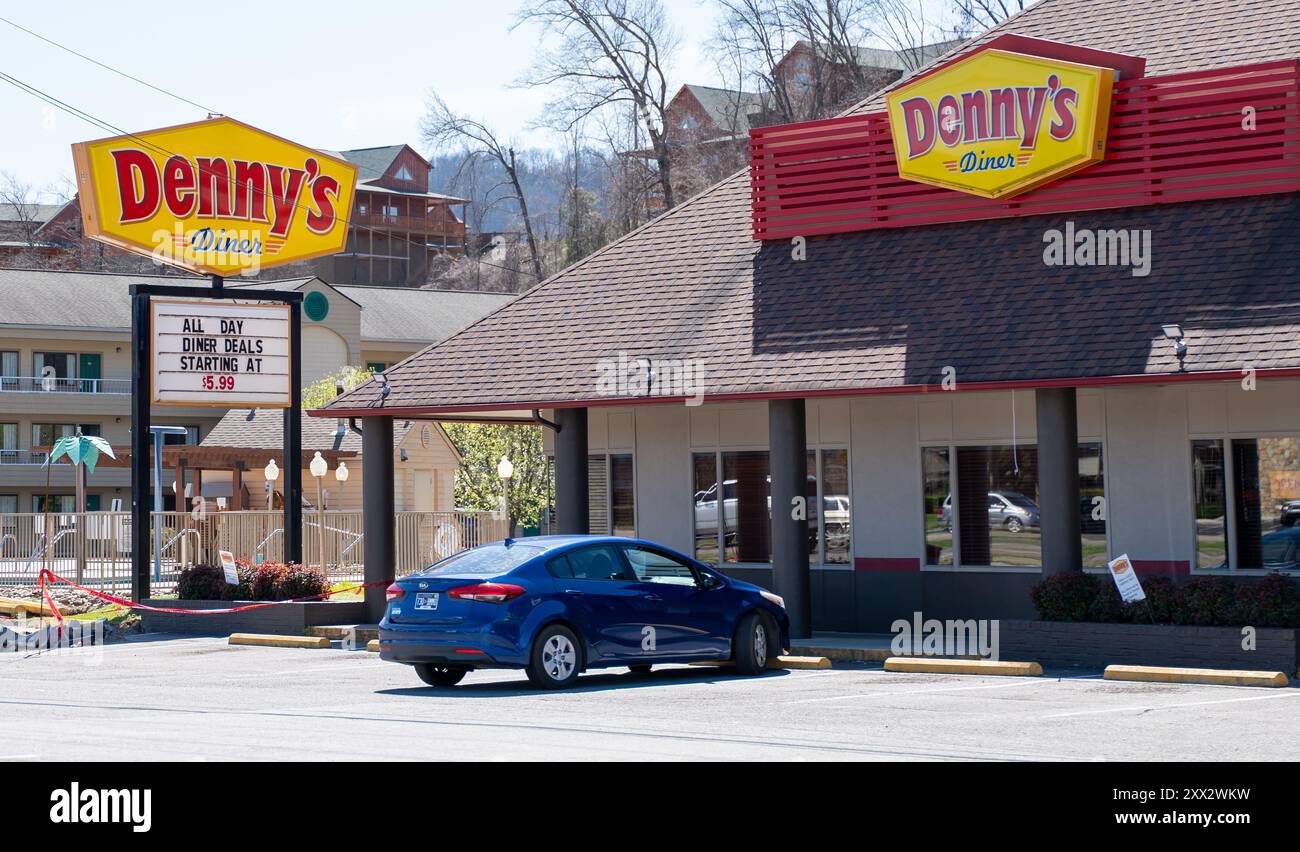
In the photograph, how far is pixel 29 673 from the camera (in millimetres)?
18656

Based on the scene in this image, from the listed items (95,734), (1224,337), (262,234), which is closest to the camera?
(95,734)

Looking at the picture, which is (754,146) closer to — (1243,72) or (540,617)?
(1243,72)

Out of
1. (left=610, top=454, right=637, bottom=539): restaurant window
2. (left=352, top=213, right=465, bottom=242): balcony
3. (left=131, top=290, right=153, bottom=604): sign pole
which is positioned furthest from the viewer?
(left=352, top=213, right=465, bottom=242): balcony

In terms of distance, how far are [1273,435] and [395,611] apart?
10540 millimetres

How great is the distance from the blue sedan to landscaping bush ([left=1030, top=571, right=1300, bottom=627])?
11.6ft

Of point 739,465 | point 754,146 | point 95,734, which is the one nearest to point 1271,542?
point 739,465

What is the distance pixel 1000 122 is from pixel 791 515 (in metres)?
5.70

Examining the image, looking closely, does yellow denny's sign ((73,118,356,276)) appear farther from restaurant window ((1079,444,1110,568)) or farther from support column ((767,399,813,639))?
restaurant window ((1079,444,1110,568))

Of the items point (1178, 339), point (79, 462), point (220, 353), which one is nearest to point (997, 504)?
point (1178, 339)

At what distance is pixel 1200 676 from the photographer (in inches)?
642

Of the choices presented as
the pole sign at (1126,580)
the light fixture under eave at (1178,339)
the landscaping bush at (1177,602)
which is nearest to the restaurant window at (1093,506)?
the landscaping bush at (1177,602)

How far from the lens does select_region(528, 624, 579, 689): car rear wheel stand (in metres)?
15.6

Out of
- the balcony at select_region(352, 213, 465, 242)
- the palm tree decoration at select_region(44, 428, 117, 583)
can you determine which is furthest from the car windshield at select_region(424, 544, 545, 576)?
the balcony at select_region(352, 213, 465, 242)

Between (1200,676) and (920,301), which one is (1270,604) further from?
(920,301)
